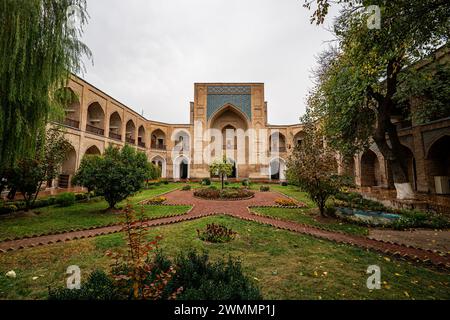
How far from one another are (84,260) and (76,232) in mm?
2766

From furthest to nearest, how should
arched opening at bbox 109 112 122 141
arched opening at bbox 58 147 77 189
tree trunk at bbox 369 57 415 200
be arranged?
arched opening at bbox 109 112 122 141
arched opening at bbox 58 147 77 189
tree trunk at bbox 369 57 415 200

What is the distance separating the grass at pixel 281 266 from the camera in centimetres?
312

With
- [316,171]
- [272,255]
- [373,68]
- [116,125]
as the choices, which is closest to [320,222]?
[316,171]

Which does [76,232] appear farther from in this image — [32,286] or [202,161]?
[202,161]

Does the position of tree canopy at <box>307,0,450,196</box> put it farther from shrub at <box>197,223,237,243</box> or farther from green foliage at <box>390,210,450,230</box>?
shrub at <box>197,223,237,243</box>

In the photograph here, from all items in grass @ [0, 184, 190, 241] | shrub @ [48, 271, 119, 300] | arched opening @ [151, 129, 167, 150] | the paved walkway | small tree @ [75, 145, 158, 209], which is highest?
arched opening @ [151, 129, 167, 150]

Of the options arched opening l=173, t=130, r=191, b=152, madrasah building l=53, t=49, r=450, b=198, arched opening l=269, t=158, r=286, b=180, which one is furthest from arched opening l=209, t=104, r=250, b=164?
arched opening l=269, t=158, r=286, b=180

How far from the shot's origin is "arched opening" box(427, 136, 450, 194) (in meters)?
11.7

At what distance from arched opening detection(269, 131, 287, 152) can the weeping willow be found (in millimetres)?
27497

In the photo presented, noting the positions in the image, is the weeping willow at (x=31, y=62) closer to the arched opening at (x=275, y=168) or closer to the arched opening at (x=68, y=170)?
the arched opening at (x=68, y=170)

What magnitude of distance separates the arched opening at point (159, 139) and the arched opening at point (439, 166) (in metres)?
A: 28.9

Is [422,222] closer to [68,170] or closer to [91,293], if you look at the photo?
[91,293]
